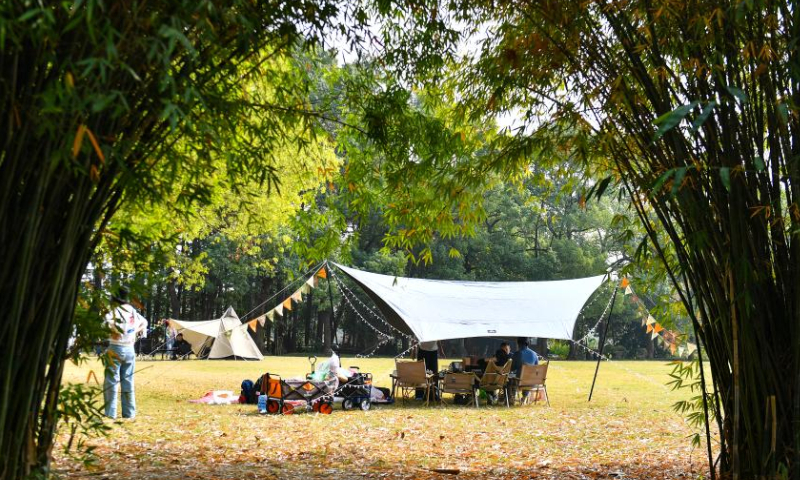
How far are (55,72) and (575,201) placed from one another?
3187 cm

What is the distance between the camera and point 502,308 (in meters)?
12.1

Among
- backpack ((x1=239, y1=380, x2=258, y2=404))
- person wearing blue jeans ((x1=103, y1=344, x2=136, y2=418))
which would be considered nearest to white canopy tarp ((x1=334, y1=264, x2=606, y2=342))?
backpack ((x1=239, y1=380, x2=258, y2=404))

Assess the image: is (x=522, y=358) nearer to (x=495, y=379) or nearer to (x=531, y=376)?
(x=531, y=376)

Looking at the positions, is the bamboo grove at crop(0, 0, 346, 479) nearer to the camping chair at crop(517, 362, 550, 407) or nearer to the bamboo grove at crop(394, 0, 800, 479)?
the bamboo grove at crop(394, 0, 800, 479)

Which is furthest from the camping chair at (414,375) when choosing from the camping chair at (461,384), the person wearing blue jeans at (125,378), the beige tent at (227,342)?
the beige tent at (227,342)

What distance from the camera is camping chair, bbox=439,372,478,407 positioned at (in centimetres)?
1007

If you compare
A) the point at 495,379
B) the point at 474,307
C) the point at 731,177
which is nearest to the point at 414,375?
the point at 495,379

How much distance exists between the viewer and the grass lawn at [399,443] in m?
5.36

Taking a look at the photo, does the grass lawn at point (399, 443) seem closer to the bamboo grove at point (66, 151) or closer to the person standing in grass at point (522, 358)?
the person standing in grass at point (522, 358)

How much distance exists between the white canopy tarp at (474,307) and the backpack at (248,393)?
221cm

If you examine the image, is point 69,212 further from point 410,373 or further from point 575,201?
point 575,201

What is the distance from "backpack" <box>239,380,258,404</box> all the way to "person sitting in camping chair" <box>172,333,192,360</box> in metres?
12.2

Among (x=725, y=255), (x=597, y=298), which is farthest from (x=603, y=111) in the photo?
(x=597, y=298)

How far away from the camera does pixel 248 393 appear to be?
32.2ft
